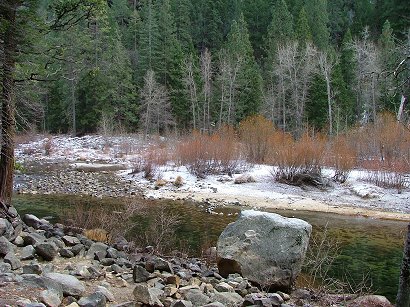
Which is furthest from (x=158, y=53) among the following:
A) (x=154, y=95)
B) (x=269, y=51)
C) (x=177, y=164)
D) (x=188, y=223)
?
(x=188, y=223)

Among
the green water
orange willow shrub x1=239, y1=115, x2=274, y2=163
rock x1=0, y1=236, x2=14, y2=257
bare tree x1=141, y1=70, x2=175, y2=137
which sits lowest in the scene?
the green water

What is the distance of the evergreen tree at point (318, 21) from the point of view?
59.7 metres

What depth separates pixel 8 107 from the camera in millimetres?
9812

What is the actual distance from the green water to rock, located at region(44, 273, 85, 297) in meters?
5.73

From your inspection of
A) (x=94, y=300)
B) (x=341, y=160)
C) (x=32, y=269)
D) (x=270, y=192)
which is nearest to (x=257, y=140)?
(x=341, y=160)

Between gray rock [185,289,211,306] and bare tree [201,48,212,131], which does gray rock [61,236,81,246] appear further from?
bare tree [201,48,212,131]

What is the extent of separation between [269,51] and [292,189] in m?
36.2

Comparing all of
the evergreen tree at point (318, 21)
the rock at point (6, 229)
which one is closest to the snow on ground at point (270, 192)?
the rock at point (6, 229)

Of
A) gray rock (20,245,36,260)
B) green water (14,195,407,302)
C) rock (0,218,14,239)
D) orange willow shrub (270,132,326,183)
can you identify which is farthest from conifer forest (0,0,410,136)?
gray rock (20,245,36,260)

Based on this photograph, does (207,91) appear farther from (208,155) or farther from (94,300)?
(94,300)

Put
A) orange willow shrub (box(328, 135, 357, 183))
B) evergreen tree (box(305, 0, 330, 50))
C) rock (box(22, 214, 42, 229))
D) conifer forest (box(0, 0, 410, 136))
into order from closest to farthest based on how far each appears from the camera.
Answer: rock (box(22, 214, 42, 229)), orange willow shrub (box(328, 135, 357, 183)), conifer forest (box(0, 0, 410, 136)), evergreen tree (box(305, 0, 330, 50))

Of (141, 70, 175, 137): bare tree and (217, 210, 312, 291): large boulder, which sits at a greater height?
(141, 70, 175, 137): bare tree

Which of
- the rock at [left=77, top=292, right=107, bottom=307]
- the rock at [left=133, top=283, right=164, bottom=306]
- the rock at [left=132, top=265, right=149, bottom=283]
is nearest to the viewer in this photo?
the rock at [left=77, top=292, right=107, bottom=307]

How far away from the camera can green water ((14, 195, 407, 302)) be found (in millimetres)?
10982
